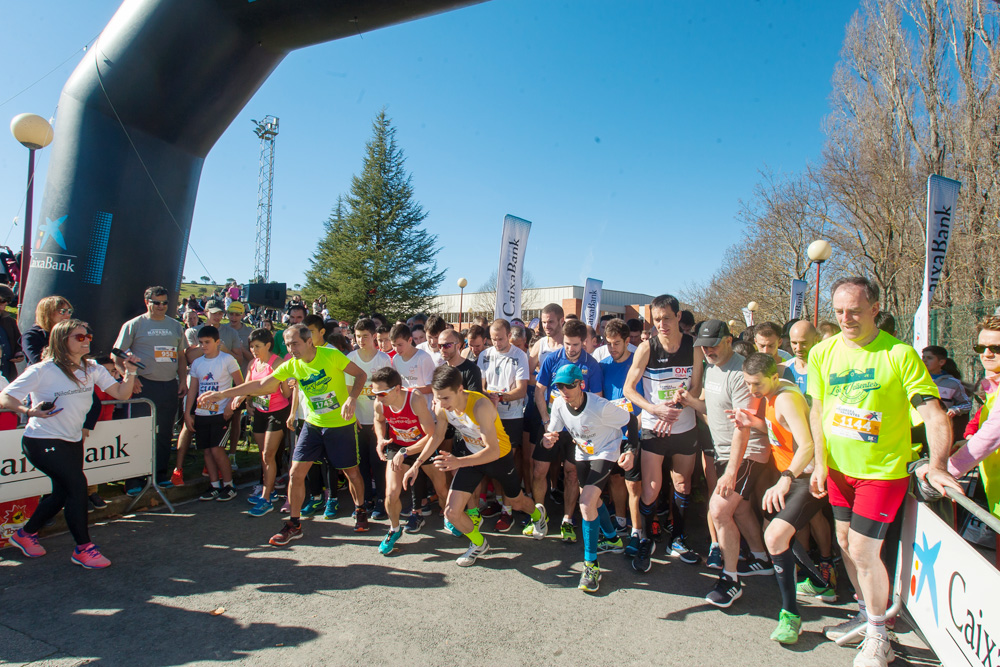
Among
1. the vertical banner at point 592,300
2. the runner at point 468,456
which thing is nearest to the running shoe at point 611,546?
the runner at point 468,456

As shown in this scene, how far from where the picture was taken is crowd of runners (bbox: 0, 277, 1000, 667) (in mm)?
3057

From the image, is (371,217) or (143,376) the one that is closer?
(143,376)

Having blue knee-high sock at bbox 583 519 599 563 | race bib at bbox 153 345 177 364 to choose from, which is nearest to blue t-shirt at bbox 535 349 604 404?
blue knee-high sock at bbox 583 519 599 563

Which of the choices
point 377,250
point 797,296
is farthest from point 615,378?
point 377,250

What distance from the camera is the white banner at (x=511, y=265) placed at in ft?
30.6

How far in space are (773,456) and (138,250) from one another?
832cm

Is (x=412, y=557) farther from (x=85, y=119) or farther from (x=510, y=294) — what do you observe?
(x=85, y=119)

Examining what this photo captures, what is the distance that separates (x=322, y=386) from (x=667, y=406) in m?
3.40

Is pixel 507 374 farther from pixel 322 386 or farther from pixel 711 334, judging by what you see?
pixel 711 334

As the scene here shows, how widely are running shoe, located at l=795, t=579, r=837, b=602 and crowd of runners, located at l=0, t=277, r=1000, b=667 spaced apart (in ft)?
0.05

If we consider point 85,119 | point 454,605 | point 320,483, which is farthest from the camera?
point 85,119

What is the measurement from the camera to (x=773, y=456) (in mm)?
4027

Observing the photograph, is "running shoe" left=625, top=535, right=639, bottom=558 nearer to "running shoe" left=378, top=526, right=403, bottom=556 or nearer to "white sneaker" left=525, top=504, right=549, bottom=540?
"white sneaker" left=525, top=504, right=549, bottom=540

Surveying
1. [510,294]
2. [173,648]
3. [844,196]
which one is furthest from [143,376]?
[844,196]
